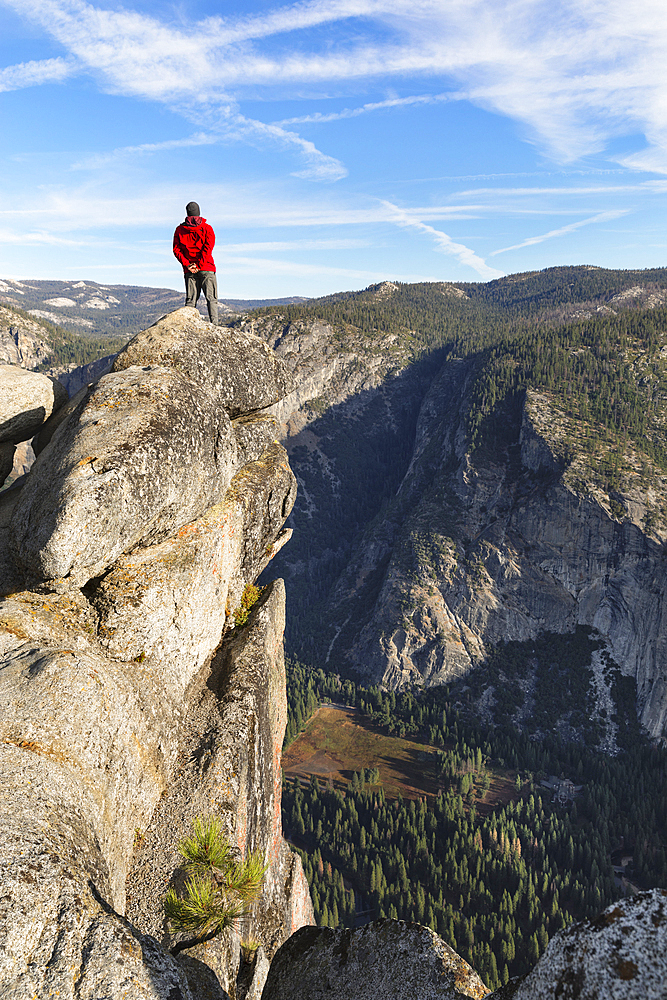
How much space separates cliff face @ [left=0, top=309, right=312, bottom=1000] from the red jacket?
275 cm

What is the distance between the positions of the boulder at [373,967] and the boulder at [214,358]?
52.0 ft

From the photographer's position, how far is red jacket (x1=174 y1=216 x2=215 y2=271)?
2150cm

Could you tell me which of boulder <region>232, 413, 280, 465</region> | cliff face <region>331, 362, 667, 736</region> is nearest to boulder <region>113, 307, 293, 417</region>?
boulder <region>232, 413, 280, 465</region>

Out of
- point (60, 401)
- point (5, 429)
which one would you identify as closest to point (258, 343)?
point (60, 401)

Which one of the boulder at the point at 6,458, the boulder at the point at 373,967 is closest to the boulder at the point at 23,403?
the boulder at the point at 6,458

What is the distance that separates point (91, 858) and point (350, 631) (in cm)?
18212

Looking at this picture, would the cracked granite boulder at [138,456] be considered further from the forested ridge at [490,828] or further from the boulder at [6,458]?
the forested ridge at [490,828]

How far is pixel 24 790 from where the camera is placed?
948 centimetres

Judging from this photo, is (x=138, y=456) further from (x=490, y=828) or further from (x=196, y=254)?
(x=490, y=828)

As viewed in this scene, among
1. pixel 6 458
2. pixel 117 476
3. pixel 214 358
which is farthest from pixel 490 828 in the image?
pixel 117 476

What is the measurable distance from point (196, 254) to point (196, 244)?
364mm

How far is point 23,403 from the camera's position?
19.9 metres

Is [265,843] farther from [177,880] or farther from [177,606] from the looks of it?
[177,606]

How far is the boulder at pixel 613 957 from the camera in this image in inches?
223
